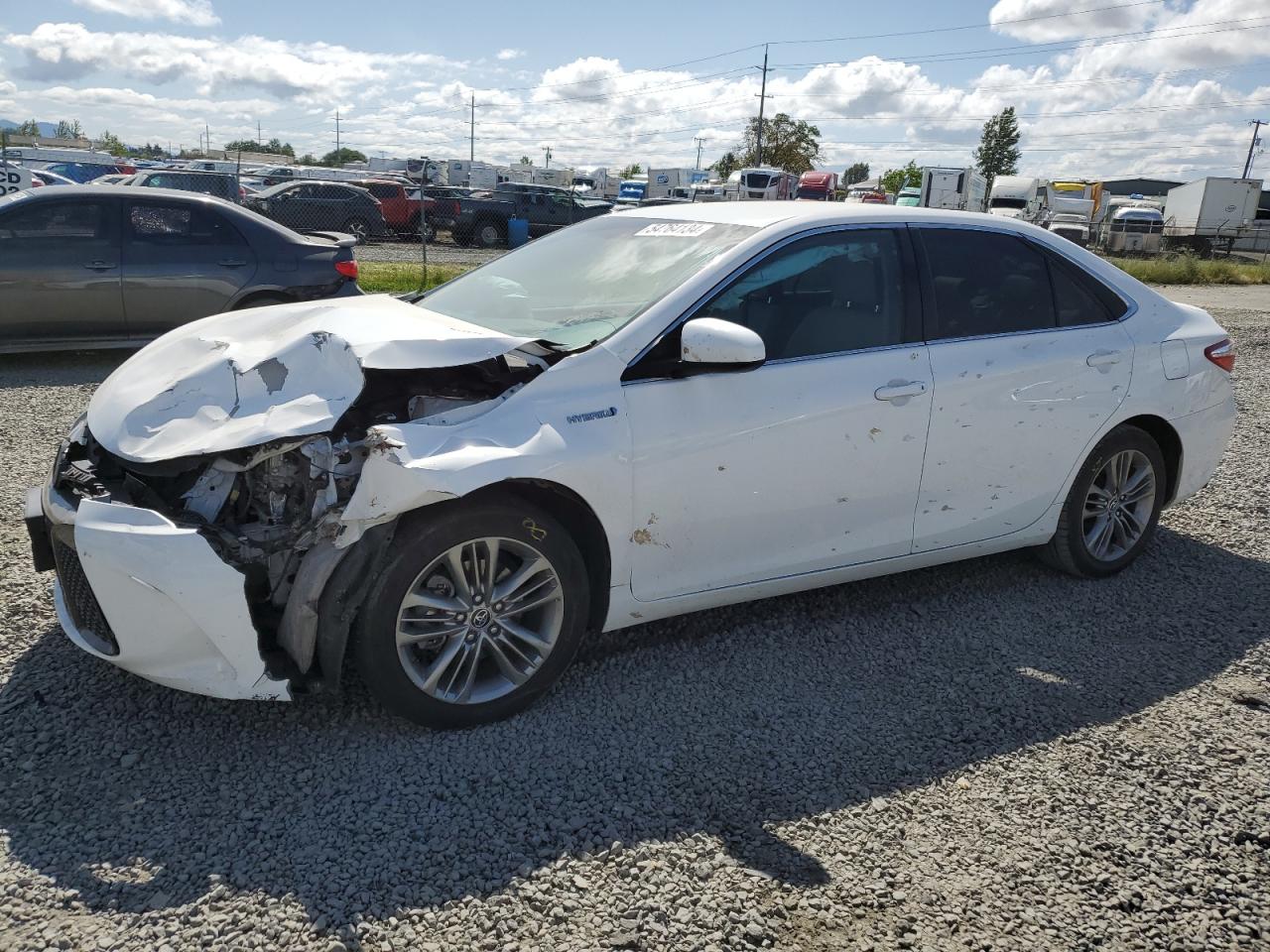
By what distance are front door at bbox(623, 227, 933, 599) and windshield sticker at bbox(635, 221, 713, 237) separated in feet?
1.30

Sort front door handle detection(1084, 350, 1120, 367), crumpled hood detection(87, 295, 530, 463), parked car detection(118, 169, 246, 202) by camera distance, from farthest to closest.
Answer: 1. parked car detection(118, 169, 246, 202)
2. front door handle detection(1084, 350, 1120, 367)
3. crumpled hood detection(87, 295, 530, 463)

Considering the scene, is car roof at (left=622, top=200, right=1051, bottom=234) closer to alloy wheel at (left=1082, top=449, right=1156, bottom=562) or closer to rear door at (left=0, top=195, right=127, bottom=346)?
alloy wheel at (left=1082, top=449, right=1156, bottom=562)

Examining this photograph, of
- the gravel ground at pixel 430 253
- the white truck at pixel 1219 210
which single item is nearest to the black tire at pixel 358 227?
the gravel ground at pixel 430 253

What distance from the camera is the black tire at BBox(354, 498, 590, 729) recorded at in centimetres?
303

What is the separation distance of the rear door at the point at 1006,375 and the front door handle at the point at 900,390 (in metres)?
0.10

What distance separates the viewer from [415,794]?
9.68ft

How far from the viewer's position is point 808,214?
3.94 meters

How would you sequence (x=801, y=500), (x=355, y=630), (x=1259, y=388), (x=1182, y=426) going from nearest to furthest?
(x=355, y=630) → (x=801, y=500) → (x=1182, y=426) → (x=1259, y=388)

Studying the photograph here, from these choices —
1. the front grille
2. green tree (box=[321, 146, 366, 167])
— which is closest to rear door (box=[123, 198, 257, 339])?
the front grille

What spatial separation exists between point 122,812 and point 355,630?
2.61 ft

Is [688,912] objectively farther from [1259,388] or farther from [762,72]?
[762,72]

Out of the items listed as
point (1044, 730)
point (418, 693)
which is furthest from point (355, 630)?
point (1044, 730)

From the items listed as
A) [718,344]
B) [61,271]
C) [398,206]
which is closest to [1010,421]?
[718,344]

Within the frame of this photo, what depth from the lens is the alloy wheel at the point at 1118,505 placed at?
4668 mm
